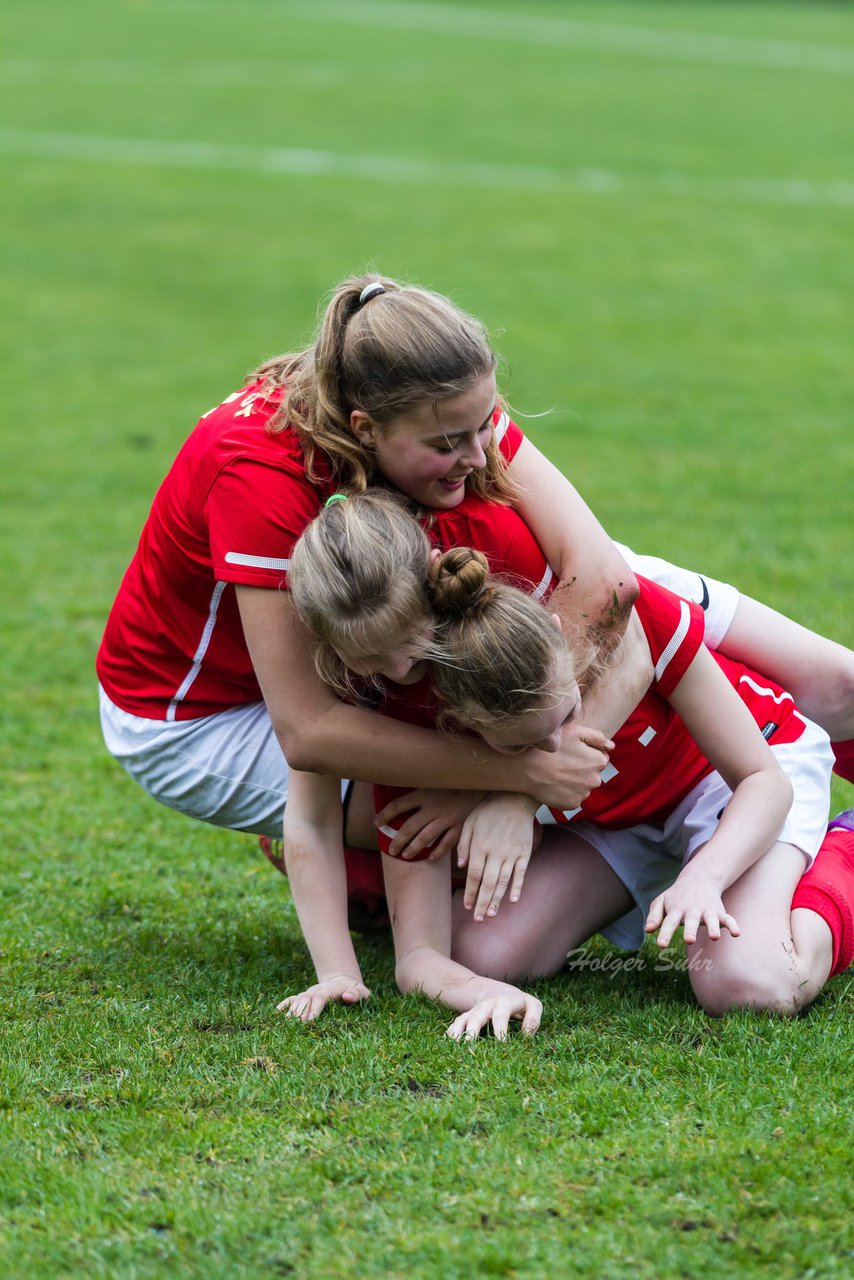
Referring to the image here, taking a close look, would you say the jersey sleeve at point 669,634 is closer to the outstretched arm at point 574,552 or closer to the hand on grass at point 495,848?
the outstretched arm at point 574,552

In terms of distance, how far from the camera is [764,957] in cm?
320

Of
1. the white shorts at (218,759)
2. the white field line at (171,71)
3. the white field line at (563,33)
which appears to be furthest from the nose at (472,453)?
the white field line at (563,33)

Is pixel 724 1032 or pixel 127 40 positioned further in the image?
pixel 127 40

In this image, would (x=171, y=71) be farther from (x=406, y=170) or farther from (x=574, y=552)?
(x=574, y=552)

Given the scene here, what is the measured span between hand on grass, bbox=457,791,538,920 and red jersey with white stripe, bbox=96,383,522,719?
61cm

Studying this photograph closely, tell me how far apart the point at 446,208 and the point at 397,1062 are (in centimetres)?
1216

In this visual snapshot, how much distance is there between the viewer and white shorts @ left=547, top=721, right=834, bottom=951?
139 inches

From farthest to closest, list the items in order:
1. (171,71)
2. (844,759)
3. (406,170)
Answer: (171,71), (406,170), (844,759)

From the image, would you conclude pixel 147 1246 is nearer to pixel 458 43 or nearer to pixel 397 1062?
pixel 397 1062

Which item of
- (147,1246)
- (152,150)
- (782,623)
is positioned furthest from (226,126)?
(147,1246)

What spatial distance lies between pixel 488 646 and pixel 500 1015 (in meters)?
0.70

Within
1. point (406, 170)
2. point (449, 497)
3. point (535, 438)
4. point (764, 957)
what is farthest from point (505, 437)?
point (406, 170)

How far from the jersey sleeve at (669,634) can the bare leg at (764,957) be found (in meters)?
0.46

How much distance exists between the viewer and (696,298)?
1106 centimetres
